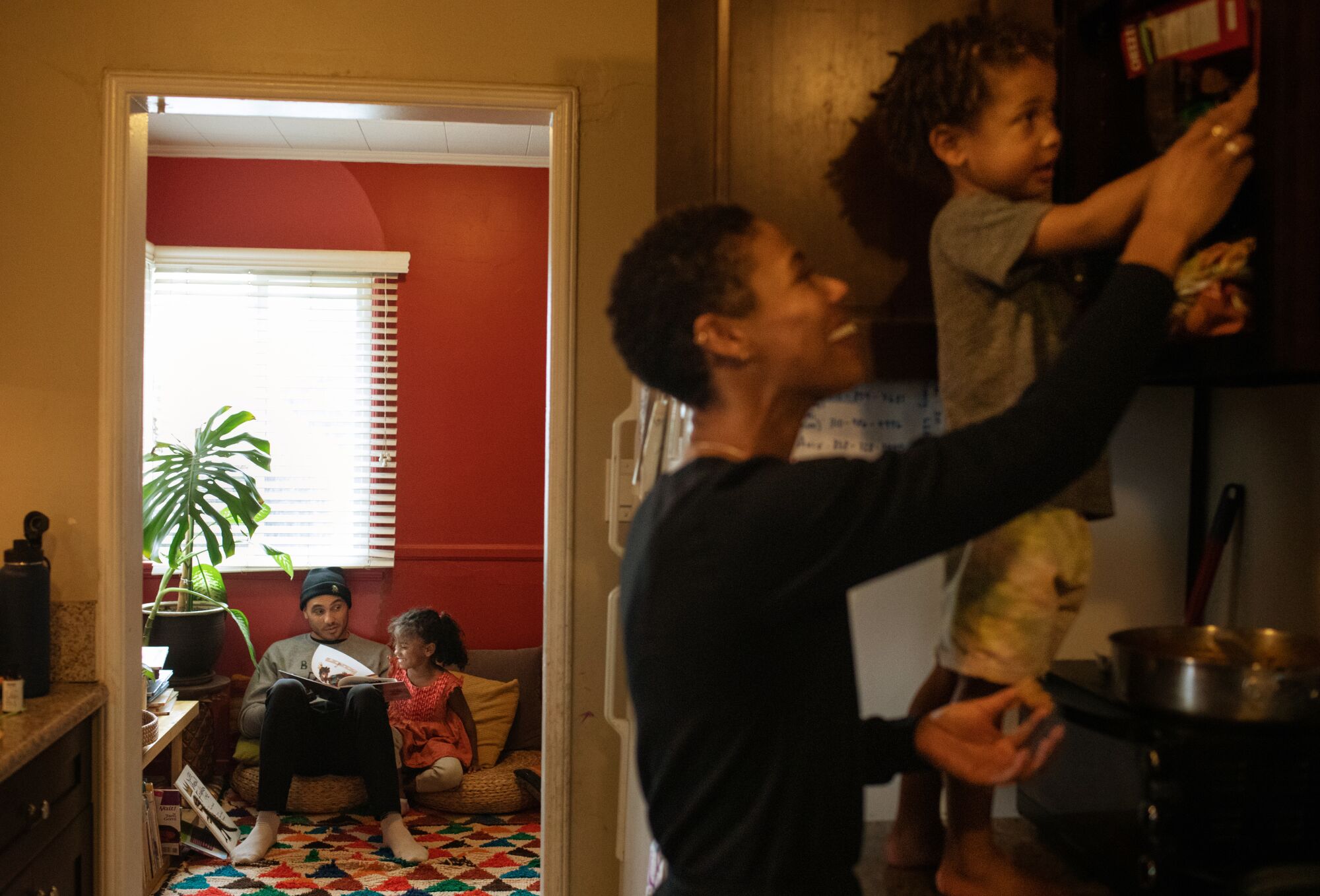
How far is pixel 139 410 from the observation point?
2.18 meters

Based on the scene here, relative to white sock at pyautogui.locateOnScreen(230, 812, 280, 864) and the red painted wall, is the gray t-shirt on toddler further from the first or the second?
the red painted wall

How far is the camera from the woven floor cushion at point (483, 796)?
13.2 ft

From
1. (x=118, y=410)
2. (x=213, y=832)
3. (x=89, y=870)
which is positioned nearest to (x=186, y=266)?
(x=213, y=832)

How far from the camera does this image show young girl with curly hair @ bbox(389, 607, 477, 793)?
4.06 m

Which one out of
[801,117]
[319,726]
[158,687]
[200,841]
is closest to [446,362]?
[319,726]

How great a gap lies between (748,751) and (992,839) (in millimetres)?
445

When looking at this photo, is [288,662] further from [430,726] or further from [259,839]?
[259,839]

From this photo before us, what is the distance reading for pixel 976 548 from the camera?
996 mm

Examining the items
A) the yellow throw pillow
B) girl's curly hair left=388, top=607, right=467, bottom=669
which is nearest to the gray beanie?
girl's curly hair left=388, top=607, right=467, bottom=669

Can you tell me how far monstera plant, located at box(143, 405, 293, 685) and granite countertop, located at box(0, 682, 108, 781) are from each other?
68.9 inches

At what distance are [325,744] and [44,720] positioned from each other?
2229 millimetres

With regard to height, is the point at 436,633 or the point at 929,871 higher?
the point at 929,871

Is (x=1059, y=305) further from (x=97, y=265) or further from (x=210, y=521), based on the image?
(x=210, y=521)

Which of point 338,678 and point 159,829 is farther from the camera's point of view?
point 338,678
